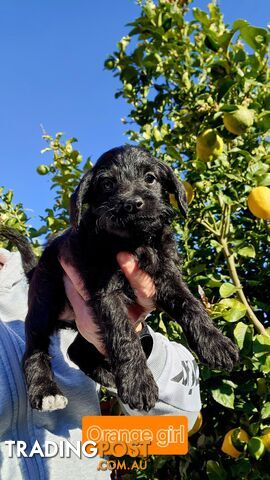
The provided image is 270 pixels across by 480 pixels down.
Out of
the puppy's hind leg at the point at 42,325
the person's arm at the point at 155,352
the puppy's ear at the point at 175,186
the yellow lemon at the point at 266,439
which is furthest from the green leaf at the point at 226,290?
the puppy's hind leg at the point at 42,325

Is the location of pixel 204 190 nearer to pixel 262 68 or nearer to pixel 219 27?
pixel 262 68

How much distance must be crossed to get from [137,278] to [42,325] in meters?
0.62

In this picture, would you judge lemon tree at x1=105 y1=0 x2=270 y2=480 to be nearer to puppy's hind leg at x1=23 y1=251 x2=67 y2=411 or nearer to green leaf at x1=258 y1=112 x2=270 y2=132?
green leaf at x1=258 y1=112 x2=270 y2=132

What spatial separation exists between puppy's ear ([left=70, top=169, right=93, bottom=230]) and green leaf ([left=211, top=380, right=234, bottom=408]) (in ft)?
3.94

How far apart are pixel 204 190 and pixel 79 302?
103cm

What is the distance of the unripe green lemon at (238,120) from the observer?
2064 millimetres

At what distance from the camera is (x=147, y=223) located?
67.6 inches

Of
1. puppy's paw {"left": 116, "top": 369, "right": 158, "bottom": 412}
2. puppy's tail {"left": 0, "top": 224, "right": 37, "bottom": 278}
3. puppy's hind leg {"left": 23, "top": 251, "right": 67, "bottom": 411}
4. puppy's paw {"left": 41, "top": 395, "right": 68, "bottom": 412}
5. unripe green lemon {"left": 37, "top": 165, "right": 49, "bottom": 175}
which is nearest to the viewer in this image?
puppy's paw {"left": 116, "top": 369, "right": 158, "bottom": 412}

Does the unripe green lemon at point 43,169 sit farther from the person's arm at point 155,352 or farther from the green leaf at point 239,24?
the green leaf at point 239,24

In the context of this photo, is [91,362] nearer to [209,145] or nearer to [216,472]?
[216,472]

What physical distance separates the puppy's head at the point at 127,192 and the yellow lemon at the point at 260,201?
48cm

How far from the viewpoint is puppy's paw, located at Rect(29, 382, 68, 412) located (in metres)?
1.88

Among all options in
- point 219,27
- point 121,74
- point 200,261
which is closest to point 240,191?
point 200,261

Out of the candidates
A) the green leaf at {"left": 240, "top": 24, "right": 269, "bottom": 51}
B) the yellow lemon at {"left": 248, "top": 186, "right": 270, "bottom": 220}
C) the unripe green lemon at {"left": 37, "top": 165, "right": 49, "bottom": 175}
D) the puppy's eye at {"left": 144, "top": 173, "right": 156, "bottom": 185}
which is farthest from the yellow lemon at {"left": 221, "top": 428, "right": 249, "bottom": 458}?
the unripe green lemon at {"left": 37, "top": 165, "right": 49, "bottom": 175}
